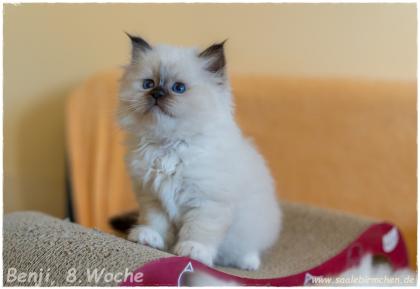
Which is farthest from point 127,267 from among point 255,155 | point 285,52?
point 285,52

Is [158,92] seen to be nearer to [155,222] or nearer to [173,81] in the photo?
[173,81]

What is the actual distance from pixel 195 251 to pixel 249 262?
277 mm

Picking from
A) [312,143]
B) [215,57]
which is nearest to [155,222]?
[215,57]

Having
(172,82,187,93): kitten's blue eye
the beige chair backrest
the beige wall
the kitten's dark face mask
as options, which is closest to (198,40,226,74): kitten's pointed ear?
the kitten's dark face mask

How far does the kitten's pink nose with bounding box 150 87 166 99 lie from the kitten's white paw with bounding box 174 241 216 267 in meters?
0.38

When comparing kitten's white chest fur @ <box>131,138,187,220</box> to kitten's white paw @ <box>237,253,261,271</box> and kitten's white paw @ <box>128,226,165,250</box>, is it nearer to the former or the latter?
kitten's white paw @ <box>128,226,165,250</box>

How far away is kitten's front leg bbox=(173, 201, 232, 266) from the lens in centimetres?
130

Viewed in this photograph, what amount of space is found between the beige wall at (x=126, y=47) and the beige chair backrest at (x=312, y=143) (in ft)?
0.53

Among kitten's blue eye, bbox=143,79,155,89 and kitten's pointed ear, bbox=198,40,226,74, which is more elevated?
kitten's pointed ear, bbox=198,40,226,74

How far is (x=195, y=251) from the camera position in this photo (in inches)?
50.4

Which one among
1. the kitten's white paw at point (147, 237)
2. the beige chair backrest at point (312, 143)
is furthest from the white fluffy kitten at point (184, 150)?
the beige chair backrest at point (312, 143)

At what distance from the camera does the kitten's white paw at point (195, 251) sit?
1.28 metres

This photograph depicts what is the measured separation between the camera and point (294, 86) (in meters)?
2.19

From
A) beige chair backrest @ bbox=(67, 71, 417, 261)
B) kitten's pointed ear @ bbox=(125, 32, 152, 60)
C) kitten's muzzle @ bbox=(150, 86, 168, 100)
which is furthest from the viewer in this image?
beige chair backrest @ bbox=(67, 71, 417, 261)
